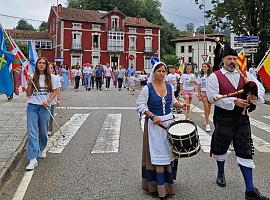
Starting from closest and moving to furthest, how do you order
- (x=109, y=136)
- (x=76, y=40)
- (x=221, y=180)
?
(x=221, y=180)
(x=109, y=136)
(x=76, y=40)

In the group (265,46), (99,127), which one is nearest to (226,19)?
(265,46)

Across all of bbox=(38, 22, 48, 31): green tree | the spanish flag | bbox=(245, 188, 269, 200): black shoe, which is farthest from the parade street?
bbox=(38, 22, 48, 31): green tree

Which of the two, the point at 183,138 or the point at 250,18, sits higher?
the point at 250,18

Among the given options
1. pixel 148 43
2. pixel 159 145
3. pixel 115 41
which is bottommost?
pixel 159 145

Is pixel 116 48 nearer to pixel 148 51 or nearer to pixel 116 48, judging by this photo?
pixel 116 48

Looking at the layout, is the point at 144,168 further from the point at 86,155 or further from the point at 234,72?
the point at 86,155

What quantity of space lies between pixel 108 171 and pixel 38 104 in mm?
1754

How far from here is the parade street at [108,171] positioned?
582cm

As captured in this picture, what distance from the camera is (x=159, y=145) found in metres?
5.65

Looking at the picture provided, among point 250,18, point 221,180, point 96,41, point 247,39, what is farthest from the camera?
point 96,41

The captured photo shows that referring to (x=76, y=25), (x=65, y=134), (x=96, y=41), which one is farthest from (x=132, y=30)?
(x=65, y=134)

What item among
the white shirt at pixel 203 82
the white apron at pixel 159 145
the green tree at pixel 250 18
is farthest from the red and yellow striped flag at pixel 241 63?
the green tree at pixel 250 18

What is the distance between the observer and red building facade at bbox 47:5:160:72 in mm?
64238

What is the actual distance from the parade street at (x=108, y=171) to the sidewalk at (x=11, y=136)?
168 mm
